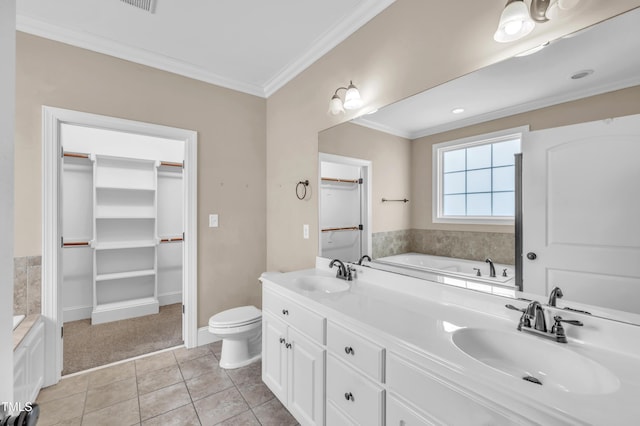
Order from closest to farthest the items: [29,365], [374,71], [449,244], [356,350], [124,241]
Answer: [356,350]
[449,244]
[29,365]
[374,71]
[124,241]

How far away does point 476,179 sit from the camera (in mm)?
1418

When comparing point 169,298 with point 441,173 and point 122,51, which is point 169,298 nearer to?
point 122,51

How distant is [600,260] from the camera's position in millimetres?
1032

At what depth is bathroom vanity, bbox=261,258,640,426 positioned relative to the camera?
78cm

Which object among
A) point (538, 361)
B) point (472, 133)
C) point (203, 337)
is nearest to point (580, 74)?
point (472, 133)

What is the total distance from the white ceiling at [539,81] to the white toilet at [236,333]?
77.1 inches

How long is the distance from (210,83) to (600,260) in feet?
10.3

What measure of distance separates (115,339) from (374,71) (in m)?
3.43

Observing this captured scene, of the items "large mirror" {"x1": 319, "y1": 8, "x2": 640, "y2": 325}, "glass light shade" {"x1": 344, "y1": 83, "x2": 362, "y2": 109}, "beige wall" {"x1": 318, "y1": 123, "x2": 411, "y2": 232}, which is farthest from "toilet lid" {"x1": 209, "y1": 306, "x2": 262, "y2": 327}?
"glass light shade" {"x1": 344, "y1": 83, "x2": 362, "y2": 109}

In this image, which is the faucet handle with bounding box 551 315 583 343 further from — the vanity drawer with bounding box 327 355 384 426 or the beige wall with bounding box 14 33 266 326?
the beige wall with bounding box 14 33 266 326

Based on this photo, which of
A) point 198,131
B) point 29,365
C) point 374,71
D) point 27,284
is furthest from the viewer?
point 198,131

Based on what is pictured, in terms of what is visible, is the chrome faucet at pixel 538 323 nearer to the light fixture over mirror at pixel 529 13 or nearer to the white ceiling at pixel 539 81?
the white ceiling at pixel 539 81

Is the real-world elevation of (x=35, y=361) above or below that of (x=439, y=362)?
below

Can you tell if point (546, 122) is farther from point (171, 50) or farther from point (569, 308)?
point (171, 50)
